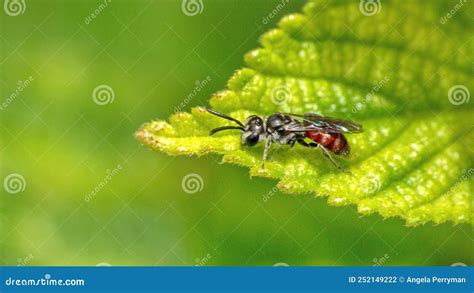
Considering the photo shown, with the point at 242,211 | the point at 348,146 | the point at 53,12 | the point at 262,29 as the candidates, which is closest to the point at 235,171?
the point at 242,211

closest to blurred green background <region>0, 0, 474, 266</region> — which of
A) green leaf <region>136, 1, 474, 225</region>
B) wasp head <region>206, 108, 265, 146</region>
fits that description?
wasp head <region>206, 108, 265, 146</region>

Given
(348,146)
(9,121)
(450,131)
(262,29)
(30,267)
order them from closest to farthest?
(450,131) < (348,146) < (30,267) < (262,29) < (9,121)

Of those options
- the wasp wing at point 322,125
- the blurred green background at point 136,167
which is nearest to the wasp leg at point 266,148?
the wasp wing at point 322,125

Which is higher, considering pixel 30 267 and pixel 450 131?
pixel 450 131

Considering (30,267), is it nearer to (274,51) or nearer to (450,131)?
(274,51)

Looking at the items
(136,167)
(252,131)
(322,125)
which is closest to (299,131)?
(322,125)

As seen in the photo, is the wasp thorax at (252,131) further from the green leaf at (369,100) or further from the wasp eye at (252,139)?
the green leaf at (369,100)
